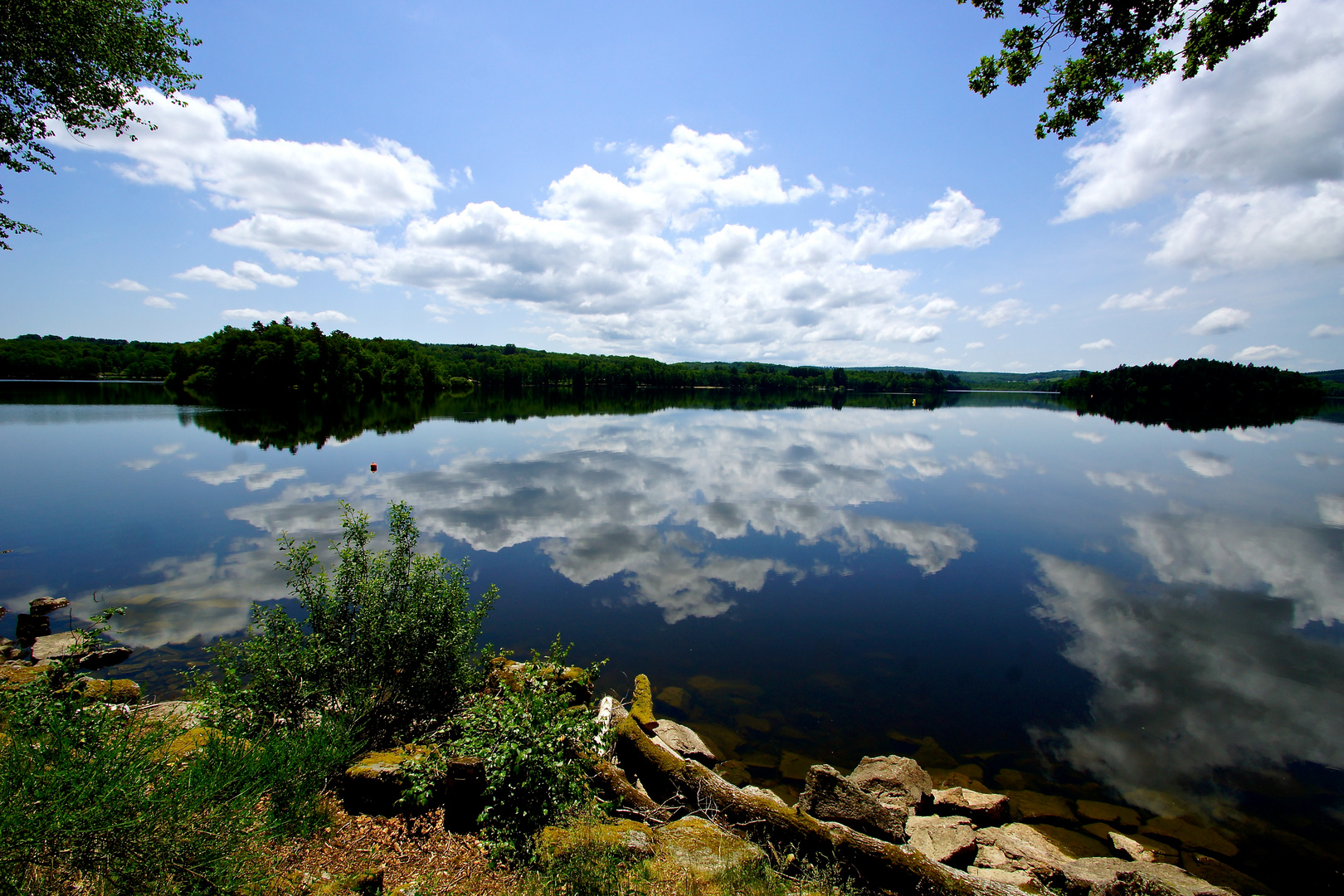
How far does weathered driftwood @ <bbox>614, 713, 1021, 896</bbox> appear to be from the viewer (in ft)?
18.2

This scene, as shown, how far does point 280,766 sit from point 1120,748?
42.5 feet

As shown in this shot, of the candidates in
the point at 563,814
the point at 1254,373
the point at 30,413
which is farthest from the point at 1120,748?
the point at 1254,373

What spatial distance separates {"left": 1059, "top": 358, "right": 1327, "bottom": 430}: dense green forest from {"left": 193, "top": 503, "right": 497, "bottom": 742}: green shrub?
374ft

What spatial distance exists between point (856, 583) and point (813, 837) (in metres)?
11.1

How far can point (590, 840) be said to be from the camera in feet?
18.0

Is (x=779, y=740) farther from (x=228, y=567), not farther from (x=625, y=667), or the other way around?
(x=228, y=567)

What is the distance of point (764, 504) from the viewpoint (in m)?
24.9

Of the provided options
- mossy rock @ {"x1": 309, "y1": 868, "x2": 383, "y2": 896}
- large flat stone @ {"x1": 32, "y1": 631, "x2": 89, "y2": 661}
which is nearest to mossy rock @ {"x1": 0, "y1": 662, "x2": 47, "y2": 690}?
large flat stone @ {"x1": 32, "y1": 631, "x2": 89, "y2": 661}

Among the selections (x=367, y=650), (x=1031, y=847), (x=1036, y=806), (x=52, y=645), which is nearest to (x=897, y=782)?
(x=1031, y=847)

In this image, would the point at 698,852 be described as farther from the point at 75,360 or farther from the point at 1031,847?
the point at 75,360

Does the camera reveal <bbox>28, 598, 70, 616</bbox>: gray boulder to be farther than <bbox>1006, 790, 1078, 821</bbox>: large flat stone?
Yes

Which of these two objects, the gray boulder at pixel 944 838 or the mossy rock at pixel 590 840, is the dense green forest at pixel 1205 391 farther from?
the mossy rock at pixel 590 840

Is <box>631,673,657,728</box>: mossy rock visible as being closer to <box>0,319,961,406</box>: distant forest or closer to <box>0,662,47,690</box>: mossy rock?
<box>0,662,47,690</box>: mossy rock

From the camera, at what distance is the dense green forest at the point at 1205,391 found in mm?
104562
